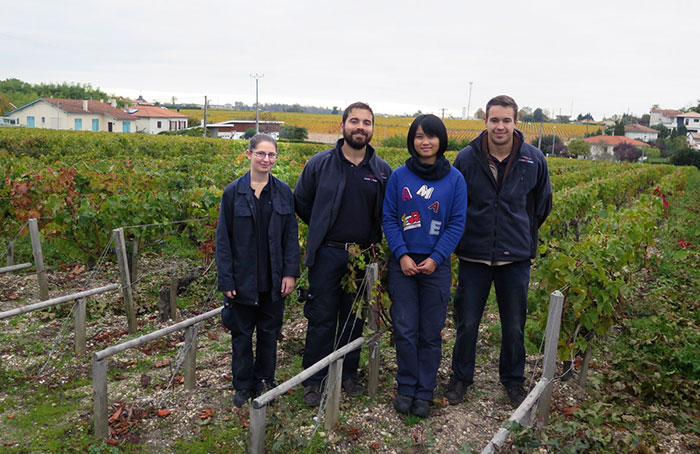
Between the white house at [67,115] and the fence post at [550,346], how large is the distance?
203 ft

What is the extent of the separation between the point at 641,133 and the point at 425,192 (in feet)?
356

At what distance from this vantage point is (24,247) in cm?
755

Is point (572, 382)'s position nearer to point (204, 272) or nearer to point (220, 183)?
point (204, 272)

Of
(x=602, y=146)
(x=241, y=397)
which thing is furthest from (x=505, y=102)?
(x=602, y=146)

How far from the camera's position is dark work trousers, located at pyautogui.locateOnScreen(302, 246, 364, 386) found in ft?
11.6

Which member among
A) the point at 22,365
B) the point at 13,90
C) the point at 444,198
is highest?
the point at 13,90

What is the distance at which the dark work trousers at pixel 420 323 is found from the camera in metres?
3.44

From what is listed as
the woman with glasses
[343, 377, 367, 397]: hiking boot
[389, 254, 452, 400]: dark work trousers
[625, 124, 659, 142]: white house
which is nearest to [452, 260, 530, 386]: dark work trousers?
[389, 254, 452, 400]: dark work trousers

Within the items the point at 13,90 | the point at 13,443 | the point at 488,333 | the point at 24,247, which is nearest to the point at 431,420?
the point at 488,333

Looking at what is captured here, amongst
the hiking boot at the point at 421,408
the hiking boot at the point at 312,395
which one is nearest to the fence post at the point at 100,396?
the hiking boot at the point at 312,395

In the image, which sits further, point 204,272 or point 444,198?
point 204,272

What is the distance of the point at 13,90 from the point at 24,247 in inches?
3407

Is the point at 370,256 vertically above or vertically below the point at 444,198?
below

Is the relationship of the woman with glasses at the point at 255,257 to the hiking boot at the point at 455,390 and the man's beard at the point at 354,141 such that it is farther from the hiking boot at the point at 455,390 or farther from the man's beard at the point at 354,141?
the hiking boot at the point at 455,390
